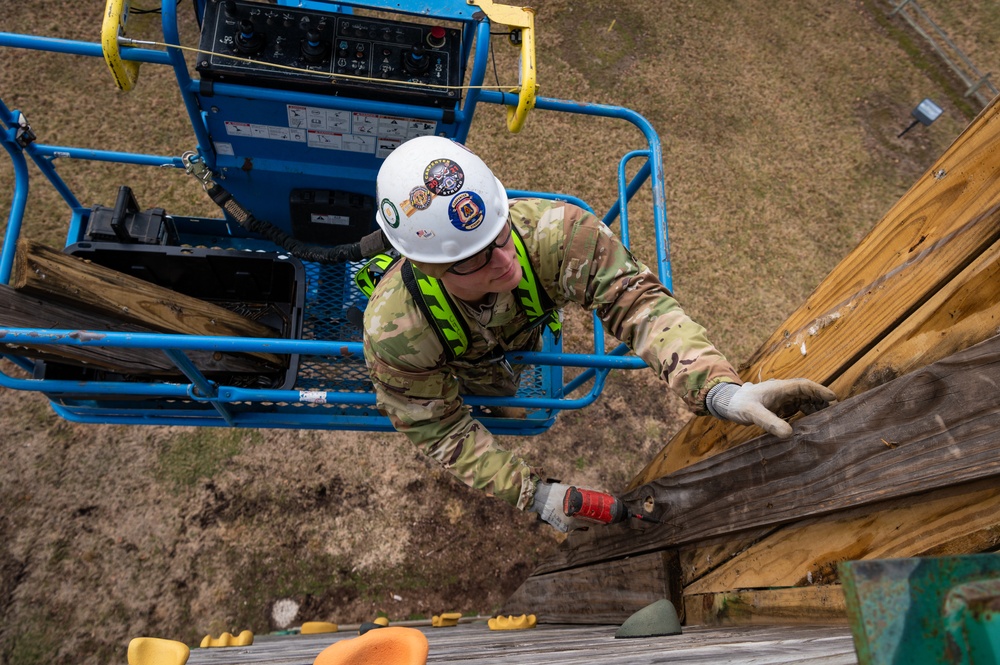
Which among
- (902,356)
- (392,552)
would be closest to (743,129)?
(392,552)

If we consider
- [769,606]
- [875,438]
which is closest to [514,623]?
[769,606]

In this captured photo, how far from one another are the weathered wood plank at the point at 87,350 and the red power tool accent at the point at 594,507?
162cm

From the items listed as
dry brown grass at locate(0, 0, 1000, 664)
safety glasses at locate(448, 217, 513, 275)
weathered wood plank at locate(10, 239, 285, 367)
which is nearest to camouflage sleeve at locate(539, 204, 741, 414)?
safety glasses at locate(448, 217, 513, 275)

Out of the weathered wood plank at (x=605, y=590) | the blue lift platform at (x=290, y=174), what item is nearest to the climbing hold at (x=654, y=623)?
the weathered wood plank at (x=605, y=590)

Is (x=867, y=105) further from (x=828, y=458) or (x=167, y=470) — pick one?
(x=167, y=470)

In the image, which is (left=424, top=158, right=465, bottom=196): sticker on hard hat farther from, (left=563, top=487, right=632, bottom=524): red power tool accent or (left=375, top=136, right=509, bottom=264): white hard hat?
(left=563, top=487, right=632, bottom=524): red power tool accent

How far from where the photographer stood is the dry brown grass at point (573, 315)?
340 cm

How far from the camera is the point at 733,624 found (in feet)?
4.75

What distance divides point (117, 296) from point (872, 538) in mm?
2705

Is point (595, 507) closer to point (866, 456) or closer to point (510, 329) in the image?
point (510, 329)

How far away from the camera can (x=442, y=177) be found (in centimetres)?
181

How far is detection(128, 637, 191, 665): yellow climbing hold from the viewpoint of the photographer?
1.02m

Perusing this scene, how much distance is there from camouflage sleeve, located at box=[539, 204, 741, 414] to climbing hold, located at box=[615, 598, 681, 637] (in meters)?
0.67

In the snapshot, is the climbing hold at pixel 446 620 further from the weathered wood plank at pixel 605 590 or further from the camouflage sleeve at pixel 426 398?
the camouflage sleeve at pixel 426 398
